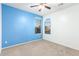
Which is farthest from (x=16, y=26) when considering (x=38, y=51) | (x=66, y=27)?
(x=66, y=27)

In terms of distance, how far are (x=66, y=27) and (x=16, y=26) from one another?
3.01 meters

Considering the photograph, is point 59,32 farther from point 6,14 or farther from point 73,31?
point 6,14

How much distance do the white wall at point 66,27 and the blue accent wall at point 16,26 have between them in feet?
5.32

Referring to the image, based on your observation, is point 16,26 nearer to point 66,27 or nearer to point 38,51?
point 38,51

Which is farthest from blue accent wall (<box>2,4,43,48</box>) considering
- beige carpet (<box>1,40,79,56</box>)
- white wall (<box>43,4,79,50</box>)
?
white wall (<box>43,4,79,50</box>)

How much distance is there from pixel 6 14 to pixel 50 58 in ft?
11.4

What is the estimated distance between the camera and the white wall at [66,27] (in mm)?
3564

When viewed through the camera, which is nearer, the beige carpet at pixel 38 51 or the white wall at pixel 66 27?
the beige carpet at pixel 38 51

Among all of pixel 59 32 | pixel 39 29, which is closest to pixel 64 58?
pixel 59 32

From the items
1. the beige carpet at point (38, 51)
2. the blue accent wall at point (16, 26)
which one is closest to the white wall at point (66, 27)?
the beige carpet at point (38, 51)

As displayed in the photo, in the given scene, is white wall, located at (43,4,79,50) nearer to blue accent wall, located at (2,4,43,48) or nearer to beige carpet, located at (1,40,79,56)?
beige carpet, located at (1,40,79,56)

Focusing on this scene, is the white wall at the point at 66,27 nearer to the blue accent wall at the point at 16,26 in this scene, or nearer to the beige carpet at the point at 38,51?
the beige carpet at the point at 38,51

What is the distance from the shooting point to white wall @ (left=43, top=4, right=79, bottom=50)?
3.56 metres

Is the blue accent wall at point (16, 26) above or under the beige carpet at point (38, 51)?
above
